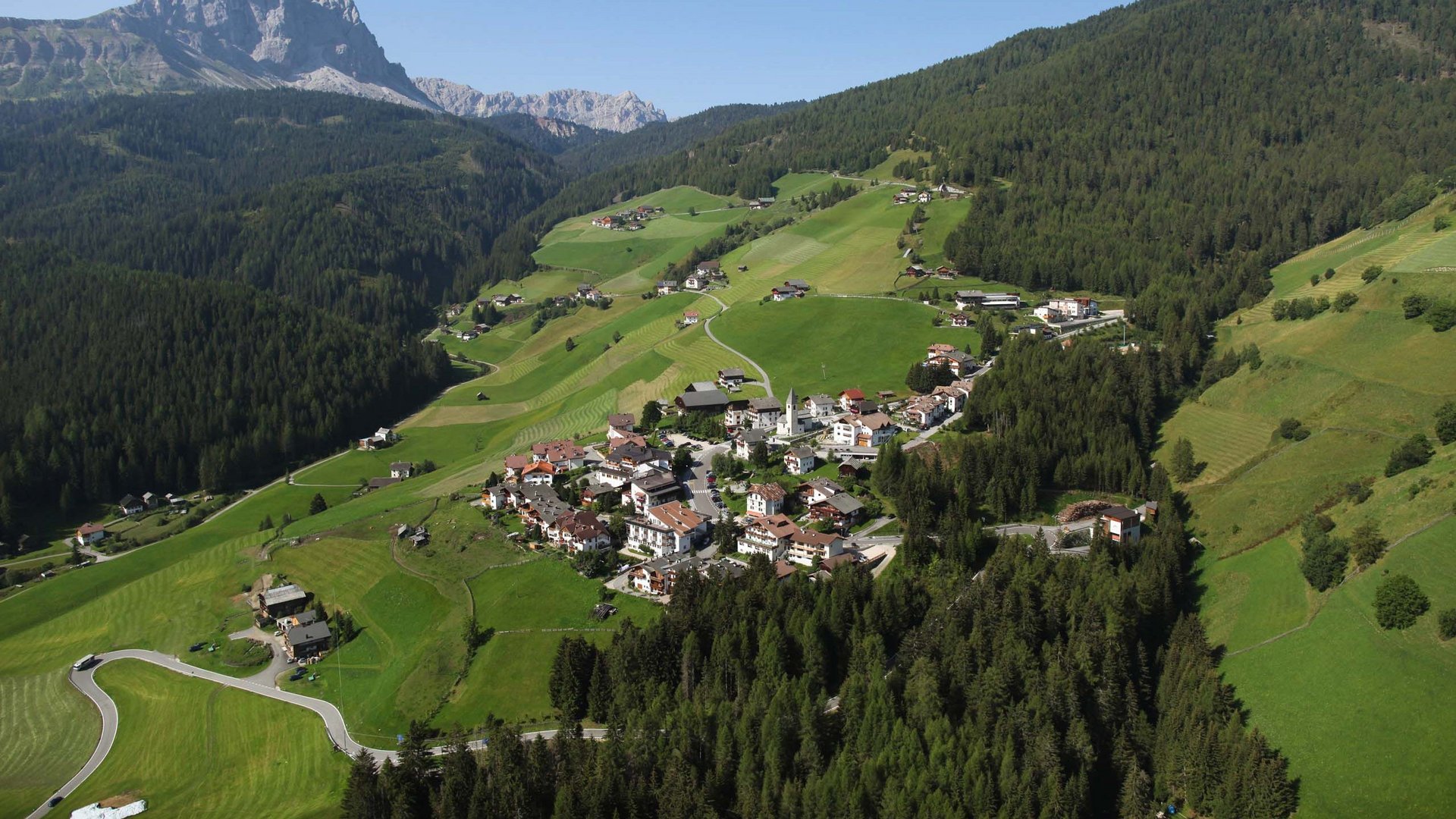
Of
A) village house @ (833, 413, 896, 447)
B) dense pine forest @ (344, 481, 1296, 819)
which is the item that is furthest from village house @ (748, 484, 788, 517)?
village house @ (833, 413, 896, 447)

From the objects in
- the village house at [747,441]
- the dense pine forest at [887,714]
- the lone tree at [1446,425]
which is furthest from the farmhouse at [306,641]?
the lone tree at [1446,425]

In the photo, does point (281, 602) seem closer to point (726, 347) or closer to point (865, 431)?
point (865, 431)

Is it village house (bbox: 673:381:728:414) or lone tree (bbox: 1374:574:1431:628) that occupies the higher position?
village house (bbox: 673:381:728:414)

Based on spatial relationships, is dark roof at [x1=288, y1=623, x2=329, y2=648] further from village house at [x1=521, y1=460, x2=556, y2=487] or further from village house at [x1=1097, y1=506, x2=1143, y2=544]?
village house at [x1=1097, y1=506, x2=1143, y2=544]

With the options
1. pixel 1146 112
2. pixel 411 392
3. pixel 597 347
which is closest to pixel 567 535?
pixel 597 347

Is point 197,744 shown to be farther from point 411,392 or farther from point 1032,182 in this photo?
point 1032,182
